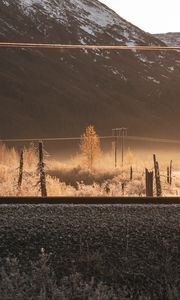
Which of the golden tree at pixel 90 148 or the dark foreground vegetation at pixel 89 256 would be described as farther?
the golden tree at pixel 90 148

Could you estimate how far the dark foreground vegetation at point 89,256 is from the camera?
689 centimetres

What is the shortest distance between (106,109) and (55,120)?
20.4 metres

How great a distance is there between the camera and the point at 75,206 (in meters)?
9.78

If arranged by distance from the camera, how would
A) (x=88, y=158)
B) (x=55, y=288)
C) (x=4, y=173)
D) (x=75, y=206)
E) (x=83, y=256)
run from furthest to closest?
(x=88, y=158), (x=4, y=173), (x=75, y=206), (x=83, y=256), (x=55, y=288)

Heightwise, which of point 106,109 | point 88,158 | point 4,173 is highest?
point 106,109

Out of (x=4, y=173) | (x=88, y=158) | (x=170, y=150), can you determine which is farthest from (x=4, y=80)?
(x=4, y=173)

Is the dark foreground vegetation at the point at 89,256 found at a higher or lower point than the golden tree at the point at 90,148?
→ lower

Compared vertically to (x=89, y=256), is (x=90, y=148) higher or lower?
higher

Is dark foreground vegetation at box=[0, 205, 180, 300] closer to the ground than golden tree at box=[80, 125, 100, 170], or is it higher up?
closer to the ground

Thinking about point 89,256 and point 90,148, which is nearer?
point 89,256

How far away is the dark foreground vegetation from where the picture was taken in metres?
6.89

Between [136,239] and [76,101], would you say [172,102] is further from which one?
[136,239]

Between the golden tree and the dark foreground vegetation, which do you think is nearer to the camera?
the dark foreground vegetation

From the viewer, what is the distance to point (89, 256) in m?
7.55
